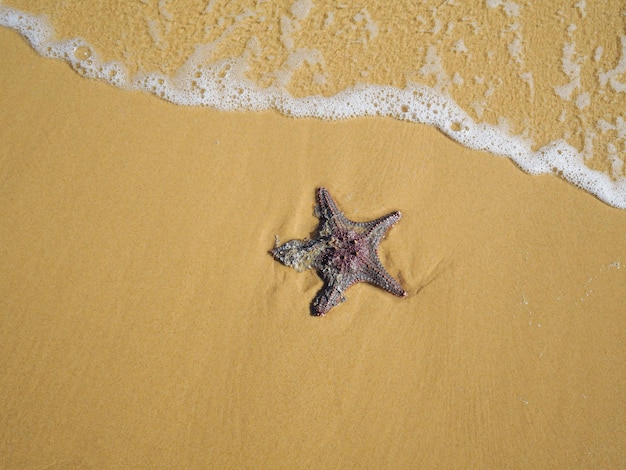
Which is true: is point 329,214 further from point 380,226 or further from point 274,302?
point 274,302

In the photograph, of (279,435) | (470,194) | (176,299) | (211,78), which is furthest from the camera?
Answer: (211,78)

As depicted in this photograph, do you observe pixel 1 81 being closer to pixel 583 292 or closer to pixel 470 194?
pixel 470 194

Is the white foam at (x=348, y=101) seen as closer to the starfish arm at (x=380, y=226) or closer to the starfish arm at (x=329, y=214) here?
the starfish arm at (x=329, y=214)

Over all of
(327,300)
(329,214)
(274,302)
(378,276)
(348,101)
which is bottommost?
(274,302)

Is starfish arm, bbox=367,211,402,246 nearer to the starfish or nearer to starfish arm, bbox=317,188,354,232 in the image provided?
the starfish

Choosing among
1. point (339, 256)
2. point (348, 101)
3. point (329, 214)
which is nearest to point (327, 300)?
point (339, 256)

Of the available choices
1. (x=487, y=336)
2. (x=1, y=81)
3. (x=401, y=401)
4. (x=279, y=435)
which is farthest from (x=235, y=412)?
(x=1, y=81)

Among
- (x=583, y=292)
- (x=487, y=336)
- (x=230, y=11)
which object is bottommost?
(x=487, y=336)
